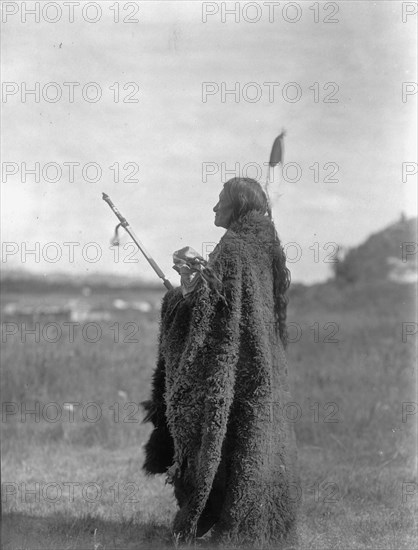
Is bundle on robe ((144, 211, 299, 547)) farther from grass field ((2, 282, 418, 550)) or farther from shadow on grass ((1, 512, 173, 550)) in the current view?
shadow on grass ((1, 512, 173, 550))

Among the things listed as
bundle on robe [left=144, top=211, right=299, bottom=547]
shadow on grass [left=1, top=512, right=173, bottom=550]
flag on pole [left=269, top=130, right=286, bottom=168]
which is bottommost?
shadow on grass [left=1, top=512, right=173, bottom=550]

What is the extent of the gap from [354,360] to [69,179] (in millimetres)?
5376

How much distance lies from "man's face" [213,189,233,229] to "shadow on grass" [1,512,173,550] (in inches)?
71.1

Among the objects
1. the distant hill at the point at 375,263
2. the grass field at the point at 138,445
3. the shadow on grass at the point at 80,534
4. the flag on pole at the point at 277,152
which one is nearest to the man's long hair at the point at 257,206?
the flag on pole at the point at 277,152

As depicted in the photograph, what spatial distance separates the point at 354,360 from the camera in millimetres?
10391

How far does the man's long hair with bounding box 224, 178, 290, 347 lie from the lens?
4.33 meters

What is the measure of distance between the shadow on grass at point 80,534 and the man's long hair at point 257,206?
1.58 metres

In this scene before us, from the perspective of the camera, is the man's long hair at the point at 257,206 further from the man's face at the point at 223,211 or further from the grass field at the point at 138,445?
the grass field at the point at 138,445

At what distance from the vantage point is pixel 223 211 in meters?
4.40

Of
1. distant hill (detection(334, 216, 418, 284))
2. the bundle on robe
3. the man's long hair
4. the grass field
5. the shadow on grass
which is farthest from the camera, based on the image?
distant hill (detection(334, 216, 418, 284))

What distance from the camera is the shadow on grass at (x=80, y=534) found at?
183 inches

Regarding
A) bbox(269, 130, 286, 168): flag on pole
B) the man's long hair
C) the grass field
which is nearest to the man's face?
the man's long hair

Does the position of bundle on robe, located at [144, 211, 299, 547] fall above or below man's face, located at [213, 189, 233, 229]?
below

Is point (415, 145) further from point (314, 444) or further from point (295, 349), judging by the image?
point (295, 349)
